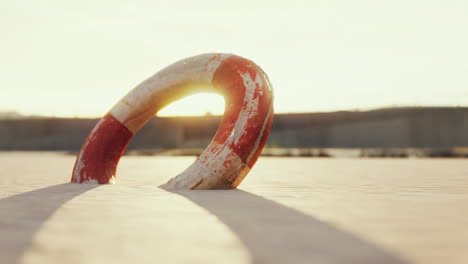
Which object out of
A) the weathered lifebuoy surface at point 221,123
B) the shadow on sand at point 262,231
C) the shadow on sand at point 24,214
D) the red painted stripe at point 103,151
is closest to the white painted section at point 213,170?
the weathered lifebuoy surface at point 221,123

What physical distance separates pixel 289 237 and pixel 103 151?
3266mm

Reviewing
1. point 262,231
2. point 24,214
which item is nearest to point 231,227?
point 262,231

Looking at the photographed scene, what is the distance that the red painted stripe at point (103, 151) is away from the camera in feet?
16.0

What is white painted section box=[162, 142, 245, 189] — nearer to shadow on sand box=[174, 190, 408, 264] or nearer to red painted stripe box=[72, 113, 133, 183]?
shadow on sand box=[174, 190, 408, 264]

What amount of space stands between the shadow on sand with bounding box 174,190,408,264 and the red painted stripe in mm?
2055

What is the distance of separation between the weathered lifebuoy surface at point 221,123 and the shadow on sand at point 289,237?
0.99m

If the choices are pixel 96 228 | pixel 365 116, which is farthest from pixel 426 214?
pixel 365 116

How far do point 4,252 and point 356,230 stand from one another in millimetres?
1567

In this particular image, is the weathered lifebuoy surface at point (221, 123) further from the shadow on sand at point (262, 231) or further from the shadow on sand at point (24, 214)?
the shadow on sand at point (24, 214)

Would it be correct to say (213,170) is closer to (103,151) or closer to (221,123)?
(221,123)

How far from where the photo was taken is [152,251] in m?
1.87

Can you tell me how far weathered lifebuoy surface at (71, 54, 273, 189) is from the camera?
4.19m

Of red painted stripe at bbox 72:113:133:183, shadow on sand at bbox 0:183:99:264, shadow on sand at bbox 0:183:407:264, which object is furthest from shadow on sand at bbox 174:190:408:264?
red painted stripe at bbox 72:113:133:183

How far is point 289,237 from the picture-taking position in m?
2.13
